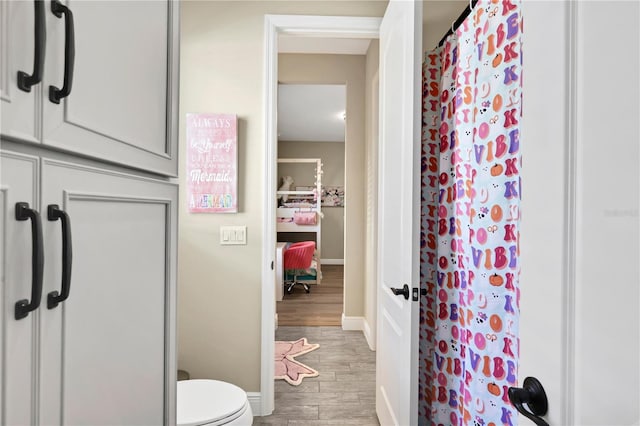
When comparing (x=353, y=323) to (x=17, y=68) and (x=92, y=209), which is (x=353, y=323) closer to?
(x=92, y=209)

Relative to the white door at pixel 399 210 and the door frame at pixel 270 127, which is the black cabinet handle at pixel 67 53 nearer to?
the white door at pixel 399 210

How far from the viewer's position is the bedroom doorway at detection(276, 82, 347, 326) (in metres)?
4.62

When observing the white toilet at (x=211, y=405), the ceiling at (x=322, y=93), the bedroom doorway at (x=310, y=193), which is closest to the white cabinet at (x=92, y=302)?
the white toilet at (x=211, y=405)

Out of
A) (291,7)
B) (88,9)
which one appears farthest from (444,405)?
(291,7)

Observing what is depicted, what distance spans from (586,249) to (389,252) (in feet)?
4.54

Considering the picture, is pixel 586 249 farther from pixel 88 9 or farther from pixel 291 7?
pixel 291 7

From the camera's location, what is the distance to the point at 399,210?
1771mm

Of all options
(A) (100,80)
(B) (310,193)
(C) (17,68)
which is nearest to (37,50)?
(C) (17,68)

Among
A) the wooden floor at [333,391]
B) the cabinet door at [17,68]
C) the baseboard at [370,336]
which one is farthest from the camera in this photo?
the baseboard at [370,336]

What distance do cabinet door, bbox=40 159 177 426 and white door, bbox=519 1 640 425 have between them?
0.78 m

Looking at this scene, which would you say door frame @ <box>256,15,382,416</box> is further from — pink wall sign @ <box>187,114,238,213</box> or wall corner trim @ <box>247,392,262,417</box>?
pink wall sign @ <box>187,114,238,213</box>

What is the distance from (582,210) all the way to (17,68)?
0.81 meters

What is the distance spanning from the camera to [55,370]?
569mm

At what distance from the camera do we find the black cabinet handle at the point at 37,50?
49 centimetres
